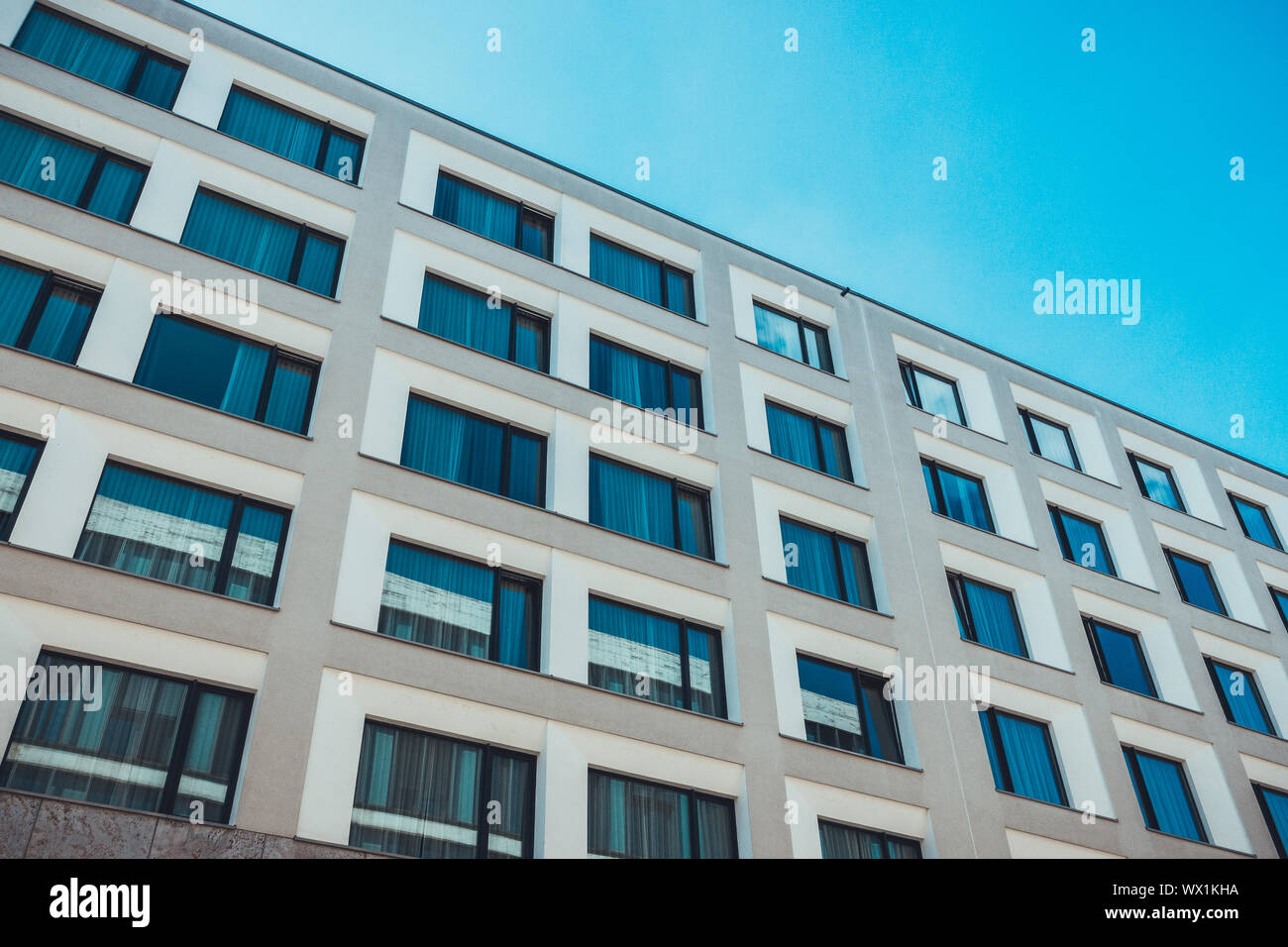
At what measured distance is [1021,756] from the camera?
23.1m

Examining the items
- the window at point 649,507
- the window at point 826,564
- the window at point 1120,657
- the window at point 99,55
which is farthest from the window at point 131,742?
the window at point 1120,657

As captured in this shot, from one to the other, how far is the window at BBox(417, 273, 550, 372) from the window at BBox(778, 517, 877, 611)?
6995 mm

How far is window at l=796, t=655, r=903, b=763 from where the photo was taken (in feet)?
69.3

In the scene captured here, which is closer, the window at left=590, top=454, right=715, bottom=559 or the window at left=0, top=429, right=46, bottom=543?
the window at left=0, top=429, right=46, bottom=543

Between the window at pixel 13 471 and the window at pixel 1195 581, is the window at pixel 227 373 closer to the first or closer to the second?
the window at pixel 13 471

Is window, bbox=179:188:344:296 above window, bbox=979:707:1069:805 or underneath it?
above

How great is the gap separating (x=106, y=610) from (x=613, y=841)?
9020 mm

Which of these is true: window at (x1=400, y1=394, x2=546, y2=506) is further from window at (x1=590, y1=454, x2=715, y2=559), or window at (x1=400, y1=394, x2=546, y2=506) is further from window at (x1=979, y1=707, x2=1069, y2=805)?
window at (x1=979, y1=707, x2=1069, y2=805)

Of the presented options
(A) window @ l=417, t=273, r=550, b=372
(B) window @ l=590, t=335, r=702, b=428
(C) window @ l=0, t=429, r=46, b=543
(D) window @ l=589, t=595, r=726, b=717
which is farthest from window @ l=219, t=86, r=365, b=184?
(D) window @ l=589, t=595, r=726, b=717

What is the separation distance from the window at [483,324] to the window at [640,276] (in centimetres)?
284

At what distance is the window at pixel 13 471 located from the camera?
1625 centimetres

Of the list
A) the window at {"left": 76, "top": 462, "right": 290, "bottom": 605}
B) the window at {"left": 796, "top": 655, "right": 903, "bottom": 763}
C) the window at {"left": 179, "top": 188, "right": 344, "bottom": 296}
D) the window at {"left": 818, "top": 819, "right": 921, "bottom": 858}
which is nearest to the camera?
the window at {"left": 76, "top": 462, "right": 290, "bottom": 605}

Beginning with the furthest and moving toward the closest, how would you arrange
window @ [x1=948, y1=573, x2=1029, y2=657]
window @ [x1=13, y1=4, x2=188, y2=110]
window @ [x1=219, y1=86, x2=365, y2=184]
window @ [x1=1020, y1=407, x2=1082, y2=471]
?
window @ [x1=1020, y1=407, x2=1082, y2=471] → window @ [x1=948, y1=573, x2=1029, y2=657] → window @ [x1=219, y1=86, x2=365, y2=184] → window @ [x1=13, y1=4, x2=188, y2=110]
